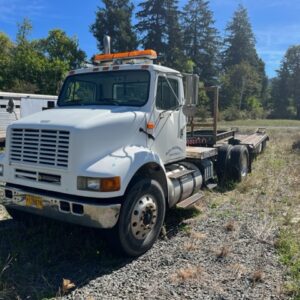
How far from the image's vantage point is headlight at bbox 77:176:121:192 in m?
4.25

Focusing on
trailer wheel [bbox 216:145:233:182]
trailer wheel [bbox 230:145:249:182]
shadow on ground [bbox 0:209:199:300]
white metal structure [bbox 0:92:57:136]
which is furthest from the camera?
white metal structure [bbox 0:92:57:136]

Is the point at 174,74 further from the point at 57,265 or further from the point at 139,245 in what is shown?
the point at 57,265

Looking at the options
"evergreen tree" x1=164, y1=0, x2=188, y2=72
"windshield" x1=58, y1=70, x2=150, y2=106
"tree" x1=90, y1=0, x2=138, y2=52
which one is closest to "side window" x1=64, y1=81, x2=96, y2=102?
"windshield" x1=58, y1=70, x2=150, y2=106

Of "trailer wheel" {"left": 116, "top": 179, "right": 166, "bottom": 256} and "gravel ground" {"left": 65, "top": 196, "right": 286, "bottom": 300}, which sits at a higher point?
"trailer wheel" {"left": 116, "top": 179, "right": 166, "bottom": 256}

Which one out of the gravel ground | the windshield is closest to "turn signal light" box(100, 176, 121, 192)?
the gravel ground

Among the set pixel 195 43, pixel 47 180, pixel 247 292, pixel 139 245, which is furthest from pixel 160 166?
pixel 195 43

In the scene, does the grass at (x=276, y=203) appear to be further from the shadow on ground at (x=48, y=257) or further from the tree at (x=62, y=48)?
the tree at (x=62, y=48)

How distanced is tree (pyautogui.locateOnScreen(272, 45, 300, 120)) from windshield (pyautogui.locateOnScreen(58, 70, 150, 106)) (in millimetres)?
59482

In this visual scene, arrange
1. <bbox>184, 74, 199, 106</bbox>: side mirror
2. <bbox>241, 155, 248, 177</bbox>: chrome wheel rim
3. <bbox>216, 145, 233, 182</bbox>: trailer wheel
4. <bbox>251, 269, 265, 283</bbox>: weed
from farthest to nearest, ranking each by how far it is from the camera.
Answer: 1. <bbox>241, 155, 248, 177</bbox>: chrome wheel rim
2. <bbox>216, 145, 233, 182</bbox>: trailer wheel
3. <bbox>184, 74, 199, 106</bbox>: side mirror
4. <bbox>251, 269, 265, 283</bbox>: weed

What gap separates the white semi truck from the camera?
438cm

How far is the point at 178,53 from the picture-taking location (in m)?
51.3

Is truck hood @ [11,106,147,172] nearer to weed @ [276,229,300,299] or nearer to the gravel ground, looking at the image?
the gravel ground

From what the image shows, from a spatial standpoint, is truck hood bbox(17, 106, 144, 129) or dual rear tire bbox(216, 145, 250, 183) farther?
→ dual rear tire bbox(216, 145, 250, 183)

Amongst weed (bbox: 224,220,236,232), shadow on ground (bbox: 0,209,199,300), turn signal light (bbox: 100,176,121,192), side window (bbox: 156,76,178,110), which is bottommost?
shadow on ground (bbox: 0,209,199,300)
